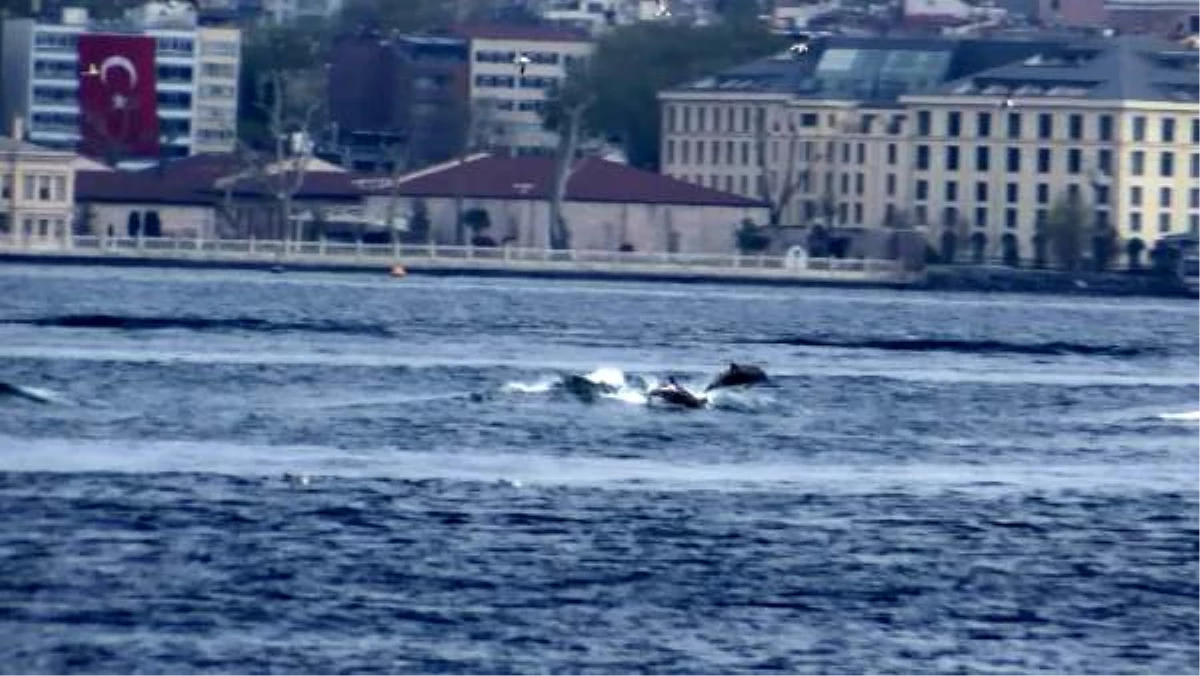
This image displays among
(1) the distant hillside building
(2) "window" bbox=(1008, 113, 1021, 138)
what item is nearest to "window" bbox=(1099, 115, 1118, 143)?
(2) "window" bbox=(1008, 113, 1021, 138)

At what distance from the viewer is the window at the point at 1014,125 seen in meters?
152

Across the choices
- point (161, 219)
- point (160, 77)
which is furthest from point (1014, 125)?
point (160, 77)

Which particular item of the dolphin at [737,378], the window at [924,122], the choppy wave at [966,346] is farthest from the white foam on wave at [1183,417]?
the window at [924,122]

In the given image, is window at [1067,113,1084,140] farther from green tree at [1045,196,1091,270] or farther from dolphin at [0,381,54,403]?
dolphin at [0,381,54,403]

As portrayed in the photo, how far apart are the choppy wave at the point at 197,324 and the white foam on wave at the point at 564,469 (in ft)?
103

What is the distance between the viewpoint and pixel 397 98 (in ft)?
587

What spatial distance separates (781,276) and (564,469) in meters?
86.9

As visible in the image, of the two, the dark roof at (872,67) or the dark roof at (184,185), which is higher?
the dark roof at (872,67)

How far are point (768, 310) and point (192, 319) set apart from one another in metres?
25.0

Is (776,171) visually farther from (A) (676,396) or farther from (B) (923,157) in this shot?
(A) (676,396)

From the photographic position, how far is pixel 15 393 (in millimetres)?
59531

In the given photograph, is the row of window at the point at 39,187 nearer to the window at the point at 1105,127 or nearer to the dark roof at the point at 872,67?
the dark roof at the point at 872,67

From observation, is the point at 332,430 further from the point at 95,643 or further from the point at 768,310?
the point at 768,310

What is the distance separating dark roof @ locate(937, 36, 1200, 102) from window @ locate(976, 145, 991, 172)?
6.06ft
